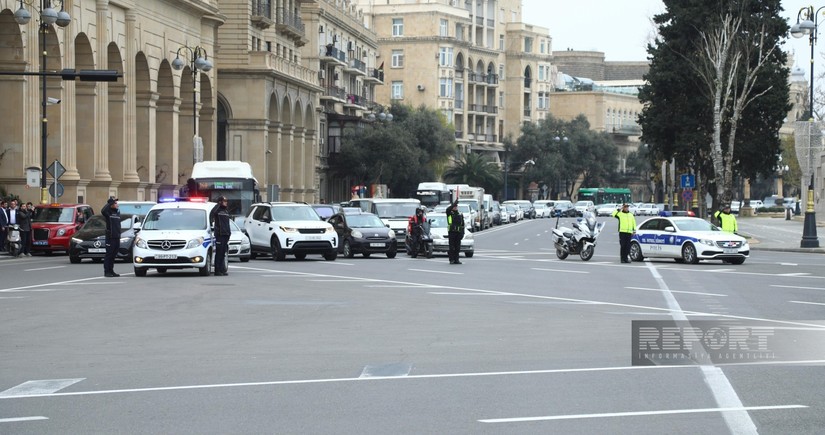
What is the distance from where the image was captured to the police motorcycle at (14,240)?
137ft

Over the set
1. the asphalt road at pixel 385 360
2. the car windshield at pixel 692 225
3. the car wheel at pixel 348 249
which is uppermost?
the car windshield at pixel 692 225

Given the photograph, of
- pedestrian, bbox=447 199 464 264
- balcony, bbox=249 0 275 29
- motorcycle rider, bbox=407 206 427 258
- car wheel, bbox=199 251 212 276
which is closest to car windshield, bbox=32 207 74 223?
motorcycle rider, bbox=407 206 427 258

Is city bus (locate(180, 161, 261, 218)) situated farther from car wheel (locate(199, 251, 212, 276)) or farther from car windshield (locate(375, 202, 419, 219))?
car wheel (locate(199, 251, 212, 276))

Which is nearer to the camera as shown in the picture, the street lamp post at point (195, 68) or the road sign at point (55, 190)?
the road sign at point (55, 190)

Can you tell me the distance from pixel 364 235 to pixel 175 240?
483 inches

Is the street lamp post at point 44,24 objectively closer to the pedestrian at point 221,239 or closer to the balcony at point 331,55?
the pedestrian at point 221,239

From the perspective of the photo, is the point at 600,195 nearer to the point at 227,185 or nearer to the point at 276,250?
the point at 227,185

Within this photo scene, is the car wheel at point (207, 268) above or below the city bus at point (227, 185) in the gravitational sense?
below

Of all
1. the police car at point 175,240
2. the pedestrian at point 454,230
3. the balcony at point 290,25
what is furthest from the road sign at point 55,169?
the balcony at point 290,25

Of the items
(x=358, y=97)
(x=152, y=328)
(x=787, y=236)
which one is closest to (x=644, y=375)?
(x=152, y=328)

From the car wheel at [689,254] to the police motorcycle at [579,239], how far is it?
3125mm

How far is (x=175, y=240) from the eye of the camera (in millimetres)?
29609

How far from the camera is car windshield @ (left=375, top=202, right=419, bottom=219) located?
4772 centimetres

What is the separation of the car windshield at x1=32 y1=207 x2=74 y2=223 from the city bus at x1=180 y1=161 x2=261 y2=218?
5.75 m
